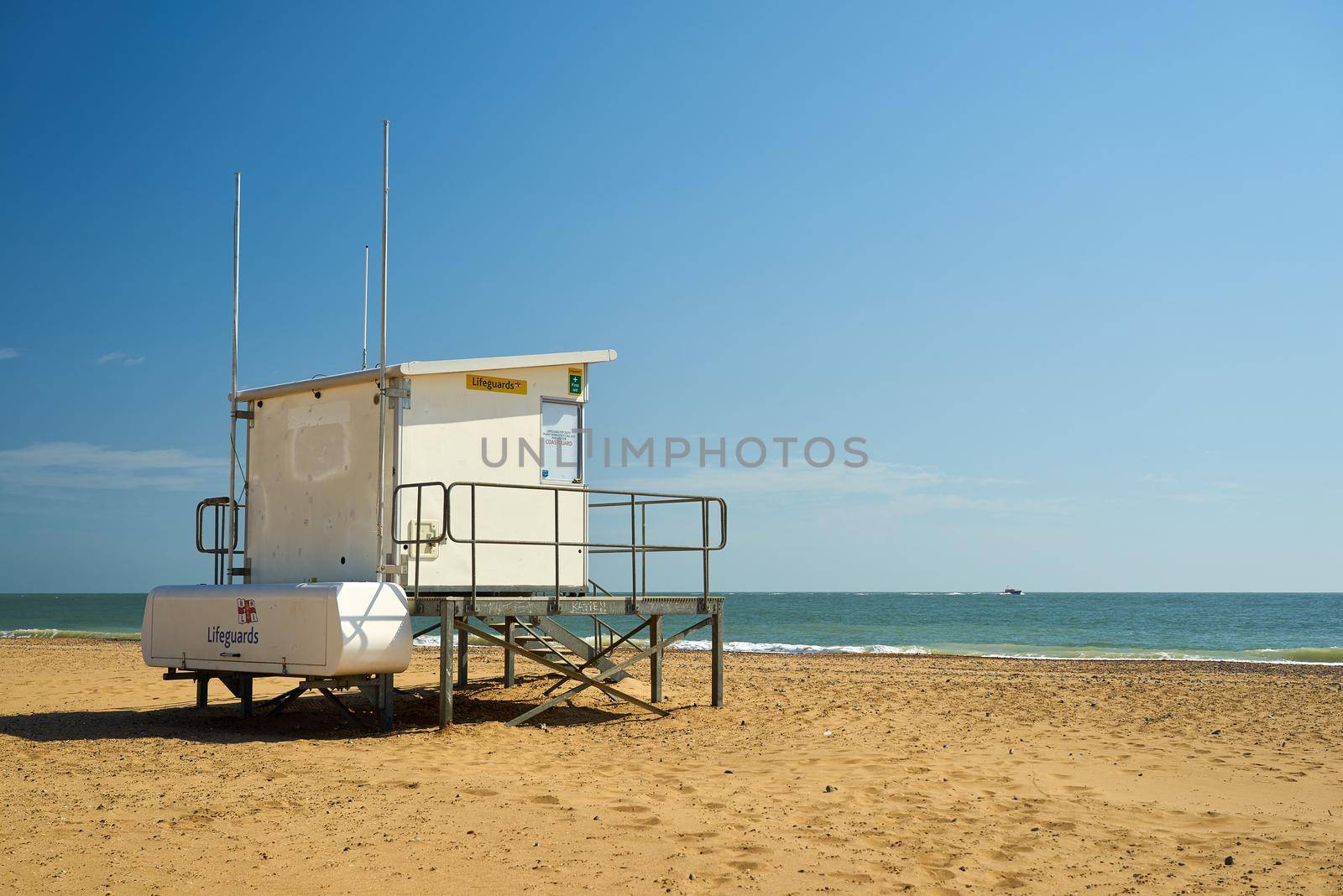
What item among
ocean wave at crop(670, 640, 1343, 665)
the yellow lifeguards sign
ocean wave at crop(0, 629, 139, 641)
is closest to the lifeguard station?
the yellow lifeguards sign

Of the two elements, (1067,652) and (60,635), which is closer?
(1067,652)

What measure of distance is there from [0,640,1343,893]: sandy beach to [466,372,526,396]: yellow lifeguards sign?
→ 3.43 metres

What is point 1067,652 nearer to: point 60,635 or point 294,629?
point 294,629

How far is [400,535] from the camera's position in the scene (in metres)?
10.7

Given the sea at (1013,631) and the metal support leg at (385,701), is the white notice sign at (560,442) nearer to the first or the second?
the metal support leg at (385,701)

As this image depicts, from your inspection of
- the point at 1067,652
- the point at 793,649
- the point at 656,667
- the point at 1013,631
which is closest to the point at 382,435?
the point at 656,667

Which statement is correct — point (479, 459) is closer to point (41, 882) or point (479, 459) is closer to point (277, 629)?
point (277, 629)

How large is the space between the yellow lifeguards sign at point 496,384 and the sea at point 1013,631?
51.6 feet

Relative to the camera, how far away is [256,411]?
1227 cm

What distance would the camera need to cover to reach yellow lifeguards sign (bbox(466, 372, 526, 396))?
1133cm

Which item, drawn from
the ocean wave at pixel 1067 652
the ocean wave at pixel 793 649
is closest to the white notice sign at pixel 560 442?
the ocean wave at pixel 1067 652

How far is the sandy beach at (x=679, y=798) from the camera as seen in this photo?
5672 millimetres

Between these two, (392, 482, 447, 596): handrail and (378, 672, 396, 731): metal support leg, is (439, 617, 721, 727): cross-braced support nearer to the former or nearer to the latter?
(378, 672, 396, 731): metal support leg

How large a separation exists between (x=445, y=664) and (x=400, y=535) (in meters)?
1.33
